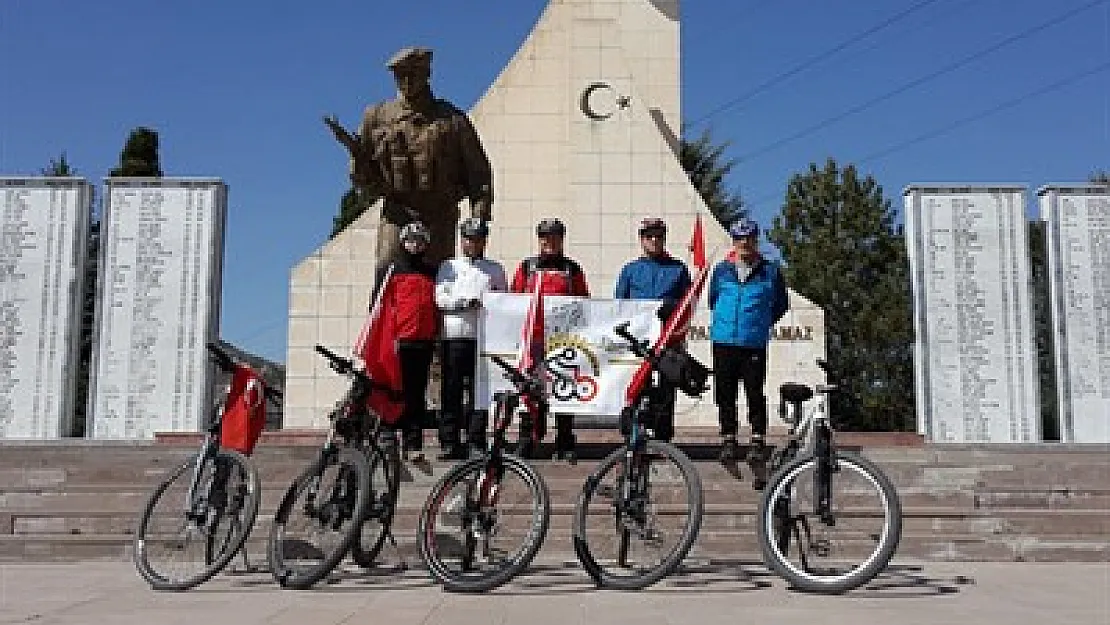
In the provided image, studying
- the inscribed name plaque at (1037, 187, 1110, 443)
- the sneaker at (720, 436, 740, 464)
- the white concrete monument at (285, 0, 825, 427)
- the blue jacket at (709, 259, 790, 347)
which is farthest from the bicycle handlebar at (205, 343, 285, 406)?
the inscribed name plaque at (1037, 187, 1110, 443)

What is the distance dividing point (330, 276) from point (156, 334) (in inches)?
125

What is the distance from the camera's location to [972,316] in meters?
13.4

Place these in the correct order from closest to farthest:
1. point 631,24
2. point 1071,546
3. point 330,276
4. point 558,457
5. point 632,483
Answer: point 632,483
point 1071,546
point 558,457
point 330,276
point 631,24

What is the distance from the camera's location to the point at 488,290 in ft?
21.8

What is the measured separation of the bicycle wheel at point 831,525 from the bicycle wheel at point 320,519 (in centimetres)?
210

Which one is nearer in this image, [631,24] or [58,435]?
[58,435]

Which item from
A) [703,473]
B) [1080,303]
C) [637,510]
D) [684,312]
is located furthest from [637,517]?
[1080,303]

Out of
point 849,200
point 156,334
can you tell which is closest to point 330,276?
point 156,334

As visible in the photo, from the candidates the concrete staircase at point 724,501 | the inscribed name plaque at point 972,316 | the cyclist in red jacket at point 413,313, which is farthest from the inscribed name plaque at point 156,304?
the inscribed name plaque at point 972,316

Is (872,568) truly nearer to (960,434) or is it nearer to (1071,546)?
(1071,546)

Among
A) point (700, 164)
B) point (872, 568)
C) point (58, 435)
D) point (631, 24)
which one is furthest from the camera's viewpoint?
point (700, 164)

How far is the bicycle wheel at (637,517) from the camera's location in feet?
15.2

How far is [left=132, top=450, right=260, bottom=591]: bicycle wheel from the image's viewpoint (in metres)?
4.79

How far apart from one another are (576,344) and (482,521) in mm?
1996
